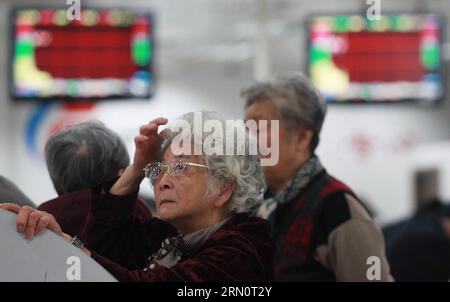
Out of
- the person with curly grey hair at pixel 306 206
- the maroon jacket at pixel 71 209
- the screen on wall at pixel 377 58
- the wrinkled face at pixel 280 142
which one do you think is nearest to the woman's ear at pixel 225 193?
the maroon jacket at pixel 71 209

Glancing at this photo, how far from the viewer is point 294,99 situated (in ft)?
7.86

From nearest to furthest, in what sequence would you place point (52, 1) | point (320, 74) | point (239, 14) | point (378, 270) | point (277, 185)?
1. point (378, 270)
2. point (277, 185)
3. point (320, 74)
4. point (52, 1)
5. point (239, 14)

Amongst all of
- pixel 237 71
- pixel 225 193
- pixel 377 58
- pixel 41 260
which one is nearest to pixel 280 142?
pixel 225 193

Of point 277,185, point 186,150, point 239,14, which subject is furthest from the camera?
point 239,14

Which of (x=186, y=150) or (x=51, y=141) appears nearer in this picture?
(x=186, y=150)

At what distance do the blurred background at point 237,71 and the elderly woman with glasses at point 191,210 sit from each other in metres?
0.14

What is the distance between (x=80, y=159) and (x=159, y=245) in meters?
0.29

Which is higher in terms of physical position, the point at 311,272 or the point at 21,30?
the point at 21,30

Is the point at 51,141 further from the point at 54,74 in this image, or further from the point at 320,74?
the point at 320,74

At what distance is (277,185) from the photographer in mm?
2439

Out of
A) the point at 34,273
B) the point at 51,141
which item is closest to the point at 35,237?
the point at 34,273

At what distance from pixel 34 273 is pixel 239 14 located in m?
7.20

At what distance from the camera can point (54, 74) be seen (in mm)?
5422

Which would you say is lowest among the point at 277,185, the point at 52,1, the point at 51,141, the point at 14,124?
the point at 14,124
